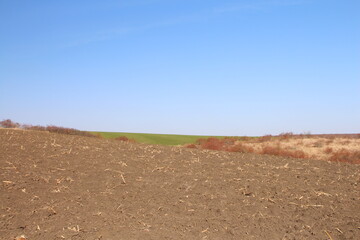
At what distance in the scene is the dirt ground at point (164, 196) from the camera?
6.90 meters

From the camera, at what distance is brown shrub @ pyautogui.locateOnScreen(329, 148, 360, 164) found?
1716 centimetres

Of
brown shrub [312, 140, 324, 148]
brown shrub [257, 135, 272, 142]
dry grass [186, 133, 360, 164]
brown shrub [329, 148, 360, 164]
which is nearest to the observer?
brown shrub [329, 148, 360, 164]

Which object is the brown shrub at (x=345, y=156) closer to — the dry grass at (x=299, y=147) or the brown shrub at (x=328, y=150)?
the dry grass at (x=299, y=147)

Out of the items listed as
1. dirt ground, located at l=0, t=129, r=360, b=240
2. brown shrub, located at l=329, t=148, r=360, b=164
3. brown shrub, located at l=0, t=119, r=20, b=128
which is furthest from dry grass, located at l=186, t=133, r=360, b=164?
brown shrub, located at l=0, t=119, r=20, b=128

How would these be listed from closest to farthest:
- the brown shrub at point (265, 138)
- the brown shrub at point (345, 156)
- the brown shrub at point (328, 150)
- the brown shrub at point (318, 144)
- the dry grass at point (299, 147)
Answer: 1. the brown shrub at point (345, 156)
2. the dry grass at point (299, 147)
3. the brown shrub at point (328, 150)
4. the brown shrub at point (318, 144)
5. the brown shrub at point (265, 138)

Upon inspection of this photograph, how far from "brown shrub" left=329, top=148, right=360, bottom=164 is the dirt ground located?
5841 millimetres

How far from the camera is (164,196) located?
8266 mm

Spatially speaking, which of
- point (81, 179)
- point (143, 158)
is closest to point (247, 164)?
point (143, 158)

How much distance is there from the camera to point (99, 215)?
7.28m

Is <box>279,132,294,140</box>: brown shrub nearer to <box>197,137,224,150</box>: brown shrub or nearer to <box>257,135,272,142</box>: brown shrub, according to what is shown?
<box>257,135,272,142</box>: brown shrub

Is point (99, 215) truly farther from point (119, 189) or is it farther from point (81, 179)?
point (81, 179)

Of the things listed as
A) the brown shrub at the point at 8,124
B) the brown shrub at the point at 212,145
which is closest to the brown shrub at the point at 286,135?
the brown shrub at the point at 212,145

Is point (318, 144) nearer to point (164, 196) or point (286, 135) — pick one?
point (286, 135)

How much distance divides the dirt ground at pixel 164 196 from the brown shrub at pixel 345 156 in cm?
584
